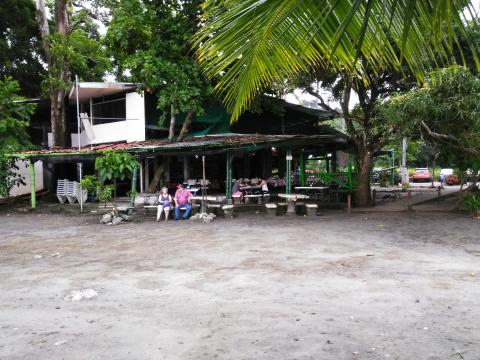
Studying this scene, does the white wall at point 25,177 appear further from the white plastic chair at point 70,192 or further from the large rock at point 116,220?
the large rock at point 116,220

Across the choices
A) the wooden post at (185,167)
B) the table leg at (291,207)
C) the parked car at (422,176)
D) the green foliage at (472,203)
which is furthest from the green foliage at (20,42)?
the parked car at (422,176)

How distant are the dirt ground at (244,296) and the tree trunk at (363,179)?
19.2 feet

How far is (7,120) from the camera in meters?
16.5

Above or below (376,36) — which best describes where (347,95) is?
above

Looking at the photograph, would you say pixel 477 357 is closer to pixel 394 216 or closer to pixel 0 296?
pixel 0 296

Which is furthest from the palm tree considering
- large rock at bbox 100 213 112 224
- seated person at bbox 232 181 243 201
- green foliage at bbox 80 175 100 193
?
seated person at bbox 232 181 243 201

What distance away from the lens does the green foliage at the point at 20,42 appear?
20.2 m

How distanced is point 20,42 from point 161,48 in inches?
402

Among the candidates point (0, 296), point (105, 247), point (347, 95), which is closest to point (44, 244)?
point (105, 247)

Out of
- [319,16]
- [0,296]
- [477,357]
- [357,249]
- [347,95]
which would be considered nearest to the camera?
[319,16]

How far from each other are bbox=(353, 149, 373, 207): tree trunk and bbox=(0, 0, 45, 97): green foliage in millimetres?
16607

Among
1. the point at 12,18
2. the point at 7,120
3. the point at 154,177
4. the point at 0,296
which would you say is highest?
the point at 12,18

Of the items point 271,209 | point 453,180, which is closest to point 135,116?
point 271,209

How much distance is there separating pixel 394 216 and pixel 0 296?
11525mm
